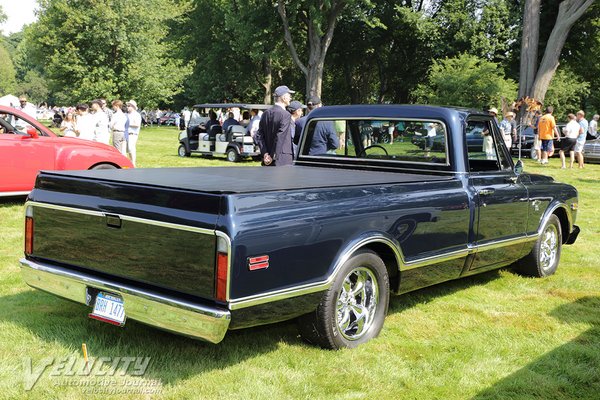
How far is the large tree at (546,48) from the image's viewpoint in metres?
26.8

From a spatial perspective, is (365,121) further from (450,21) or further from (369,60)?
(369,60)

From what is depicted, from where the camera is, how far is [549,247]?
6.82 metres

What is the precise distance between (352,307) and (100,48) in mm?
42241

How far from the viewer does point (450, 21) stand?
3669 cm

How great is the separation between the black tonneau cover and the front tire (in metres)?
0.58

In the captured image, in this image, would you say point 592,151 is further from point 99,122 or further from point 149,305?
point 149,305

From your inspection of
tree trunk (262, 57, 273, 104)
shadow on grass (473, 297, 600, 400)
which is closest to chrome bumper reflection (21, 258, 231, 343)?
shadow on grass (473, 297, 600, 400)

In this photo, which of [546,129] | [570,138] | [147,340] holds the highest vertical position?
[546,129]

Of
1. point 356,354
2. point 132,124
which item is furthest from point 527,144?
point 356,354

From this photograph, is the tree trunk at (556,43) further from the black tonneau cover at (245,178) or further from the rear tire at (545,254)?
the black tonneau cover at (245,178)

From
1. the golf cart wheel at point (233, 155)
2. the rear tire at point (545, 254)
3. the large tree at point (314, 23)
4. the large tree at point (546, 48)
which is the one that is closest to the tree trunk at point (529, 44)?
the large tree at point (546, 48)

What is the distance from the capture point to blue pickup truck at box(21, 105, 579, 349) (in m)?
3.55

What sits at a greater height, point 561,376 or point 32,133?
point 32,133

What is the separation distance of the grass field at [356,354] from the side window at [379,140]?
4.35ft
